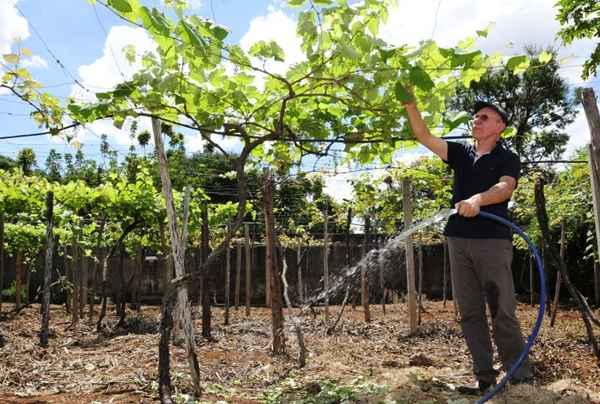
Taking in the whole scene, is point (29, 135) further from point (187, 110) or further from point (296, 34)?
point (296, 34)

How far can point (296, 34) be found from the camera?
2844 millimetres

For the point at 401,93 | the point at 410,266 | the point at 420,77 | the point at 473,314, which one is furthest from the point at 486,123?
the point at 410,266

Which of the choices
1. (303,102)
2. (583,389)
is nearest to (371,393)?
(583,389)

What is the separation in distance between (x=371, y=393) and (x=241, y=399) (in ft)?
3.02

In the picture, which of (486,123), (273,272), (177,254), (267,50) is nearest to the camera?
(267,50)

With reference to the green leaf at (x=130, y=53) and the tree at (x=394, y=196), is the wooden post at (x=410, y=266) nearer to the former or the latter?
the tree at (x=394, y=196)

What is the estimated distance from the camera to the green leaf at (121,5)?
2400 mm

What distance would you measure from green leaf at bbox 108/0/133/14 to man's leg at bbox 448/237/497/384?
7.86 feet

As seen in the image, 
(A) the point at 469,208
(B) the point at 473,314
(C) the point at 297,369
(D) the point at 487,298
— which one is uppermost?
(A) the point at 469,208

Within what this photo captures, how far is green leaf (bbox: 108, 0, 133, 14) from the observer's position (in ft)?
7.88

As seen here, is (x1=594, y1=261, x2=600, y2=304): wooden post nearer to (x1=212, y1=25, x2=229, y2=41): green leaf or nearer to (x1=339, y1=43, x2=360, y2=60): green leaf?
(x1=339, y1=43, x2=360, y2=60): green leaf

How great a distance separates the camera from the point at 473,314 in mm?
3613

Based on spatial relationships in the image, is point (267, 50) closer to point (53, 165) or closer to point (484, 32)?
point (484, 32)

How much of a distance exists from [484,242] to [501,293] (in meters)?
0.33
